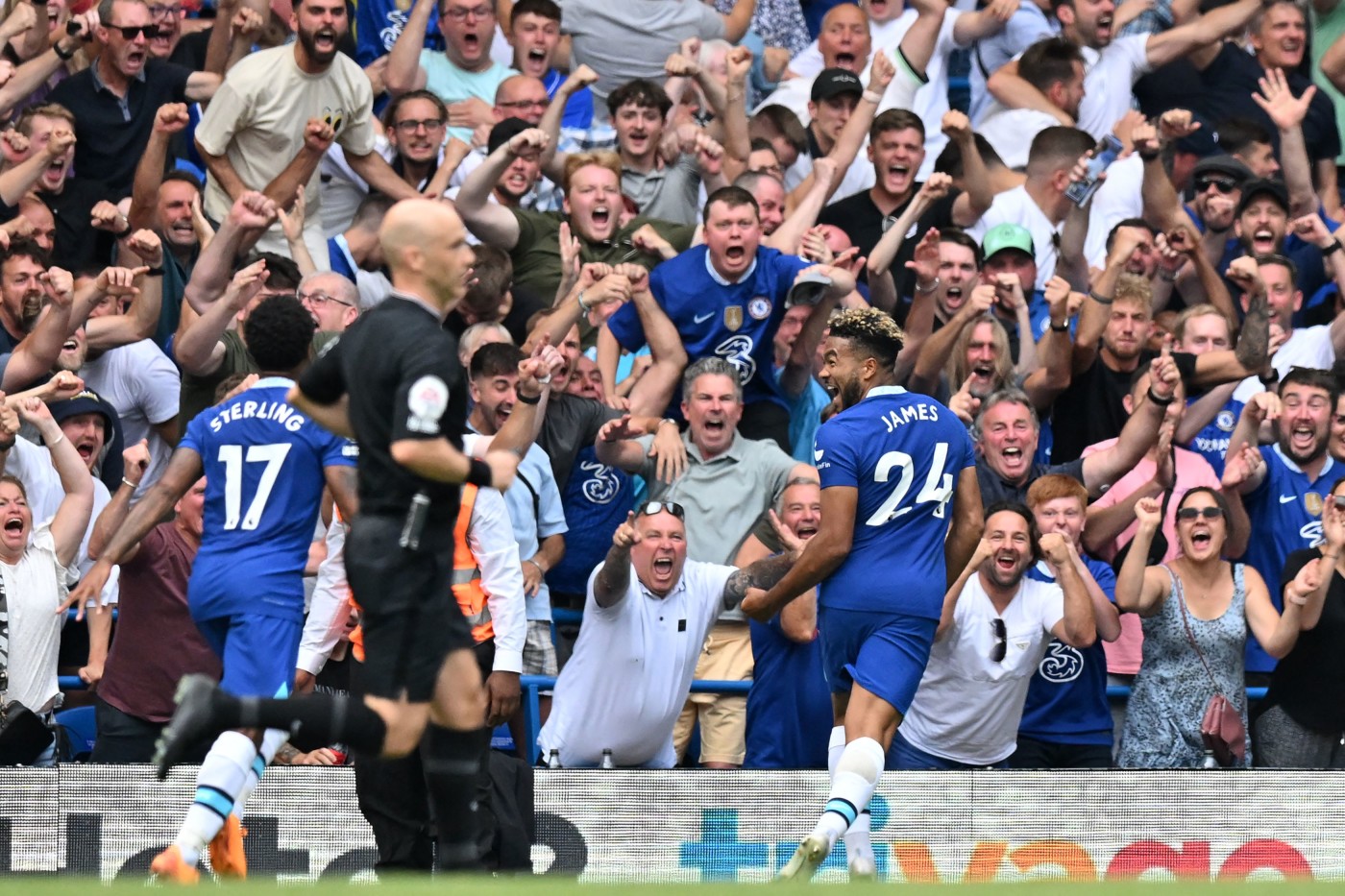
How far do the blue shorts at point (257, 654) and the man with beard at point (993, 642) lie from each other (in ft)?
9.74

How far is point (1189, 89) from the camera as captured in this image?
14516mm

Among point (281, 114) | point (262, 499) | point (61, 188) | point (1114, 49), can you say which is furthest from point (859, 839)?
point (1114, 49)

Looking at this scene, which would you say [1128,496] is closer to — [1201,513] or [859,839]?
[1201,513]

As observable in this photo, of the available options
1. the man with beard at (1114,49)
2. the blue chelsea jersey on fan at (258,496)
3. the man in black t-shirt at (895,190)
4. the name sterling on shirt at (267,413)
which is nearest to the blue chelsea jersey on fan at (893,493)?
the blue chelsea jersey on fan at (258,496)

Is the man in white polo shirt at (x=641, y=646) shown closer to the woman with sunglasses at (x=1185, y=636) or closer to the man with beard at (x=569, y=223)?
the woman with sunglasses at (x=1185, y=636)

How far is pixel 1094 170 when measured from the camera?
12.1 metres

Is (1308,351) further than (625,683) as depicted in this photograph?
Yes

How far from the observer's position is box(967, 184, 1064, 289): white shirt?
41.6 feet

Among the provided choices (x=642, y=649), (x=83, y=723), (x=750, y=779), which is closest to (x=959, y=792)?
(x=750, y=779)

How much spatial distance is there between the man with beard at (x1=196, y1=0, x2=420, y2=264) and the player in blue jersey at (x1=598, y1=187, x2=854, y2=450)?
6.17 feet

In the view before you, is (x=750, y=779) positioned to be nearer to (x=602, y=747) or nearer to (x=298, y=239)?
(x=602, y=747)

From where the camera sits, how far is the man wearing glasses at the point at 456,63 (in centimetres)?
1298

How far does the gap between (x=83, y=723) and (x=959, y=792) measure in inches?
160

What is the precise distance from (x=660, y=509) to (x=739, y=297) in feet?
6.20
